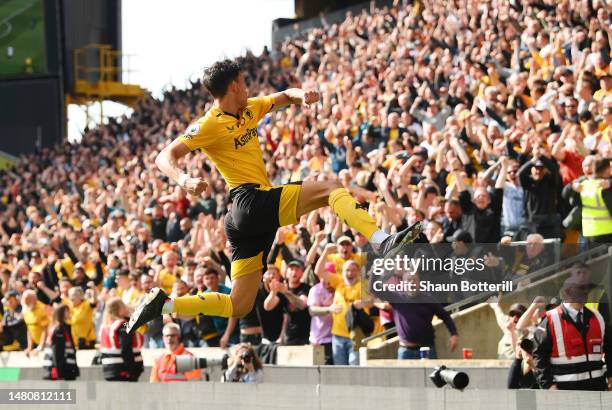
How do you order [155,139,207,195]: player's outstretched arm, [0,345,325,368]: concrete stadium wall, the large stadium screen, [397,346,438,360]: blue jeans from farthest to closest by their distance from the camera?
1. the large stadium screen
2. [0,345,325,368]: concrete stadium wall
3. [397,346,438,360]: blue jeans
4. [155,139,207,195]: player's outstretched arm

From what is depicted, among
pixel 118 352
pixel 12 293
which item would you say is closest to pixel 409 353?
pixel 118 352

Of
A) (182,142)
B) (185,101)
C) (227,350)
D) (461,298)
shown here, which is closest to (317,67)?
(185,101)

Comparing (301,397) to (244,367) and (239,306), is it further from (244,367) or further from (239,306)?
(239,306)

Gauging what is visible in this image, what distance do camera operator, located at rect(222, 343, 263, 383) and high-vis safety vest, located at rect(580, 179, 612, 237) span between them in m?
3.77

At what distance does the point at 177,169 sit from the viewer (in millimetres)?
9680

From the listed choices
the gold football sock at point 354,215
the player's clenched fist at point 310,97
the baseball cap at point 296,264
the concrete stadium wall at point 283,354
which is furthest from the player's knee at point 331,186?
the baseball cap at point 296,264

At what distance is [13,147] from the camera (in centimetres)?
4272

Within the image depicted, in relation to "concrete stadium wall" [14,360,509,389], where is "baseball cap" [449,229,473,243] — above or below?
above

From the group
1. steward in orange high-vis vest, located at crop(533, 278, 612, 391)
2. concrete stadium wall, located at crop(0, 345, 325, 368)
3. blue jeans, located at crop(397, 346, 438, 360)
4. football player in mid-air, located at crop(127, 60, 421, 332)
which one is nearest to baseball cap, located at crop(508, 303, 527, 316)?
blue jeans, located at crop(397, 346, 438, 360)

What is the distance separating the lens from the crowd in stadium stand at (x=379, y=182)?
1545cm

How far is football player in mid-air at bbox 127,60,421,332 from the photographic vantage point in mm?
9969

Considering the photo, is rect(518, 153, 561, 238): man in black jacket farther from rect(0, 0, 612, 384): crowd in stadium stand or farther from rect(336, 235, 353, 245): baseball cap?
rect(336, 235, 353, 245): baseball cap

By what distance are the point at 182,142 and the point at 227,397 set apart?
3748 millimetres

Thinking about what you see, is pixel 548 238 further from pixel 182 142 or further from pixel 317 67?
pixel 317 67
